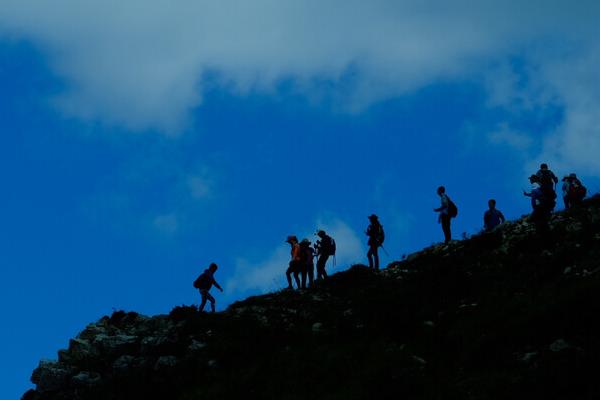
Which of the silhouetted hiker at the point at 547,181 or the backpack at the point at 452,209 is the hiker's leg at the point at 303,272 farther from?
the silhouetted hiker at the point at 547,181

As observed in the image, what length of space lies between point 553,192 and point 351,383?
1059 cm

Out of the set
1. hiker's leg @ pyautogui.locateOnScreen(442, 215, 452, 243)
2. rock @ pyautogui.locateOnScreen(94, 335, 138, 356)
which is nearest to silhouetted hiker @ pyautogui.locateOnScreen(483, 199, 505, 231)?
hiker's leg @ pyautogui.locateOnScreen(442, 215, 452, 243)

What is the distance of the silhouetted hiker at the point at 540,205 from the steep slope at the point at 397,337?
1.47ft

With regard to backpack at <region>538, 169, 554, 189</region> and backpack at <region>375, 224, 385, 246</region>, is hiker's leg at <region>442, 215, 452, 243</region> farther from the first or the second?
backpack at <region>538, 169, 554, 189</region>

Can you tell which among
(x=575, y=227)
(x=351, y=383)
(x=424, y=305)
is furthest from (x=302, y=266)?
(x=351, y=383)

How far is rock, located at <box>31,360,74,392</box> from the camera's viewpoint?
76.1 feet

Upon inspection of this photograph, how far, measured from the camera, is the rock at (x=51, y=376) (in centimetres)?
2320

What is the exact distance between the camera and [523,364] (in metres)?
15.3

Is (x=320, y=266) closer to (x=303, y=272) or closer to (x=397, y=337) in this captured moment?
(x=303, y=272)

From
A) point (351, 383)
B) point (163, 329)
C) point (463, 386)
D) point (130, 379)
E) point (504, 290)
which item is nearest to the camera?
point (463, 386)

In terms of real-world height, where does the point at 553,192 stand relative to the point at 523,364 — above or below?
above

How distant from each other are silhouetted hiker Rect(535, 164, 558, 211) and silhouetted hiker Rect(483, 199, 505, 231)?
4.31 m

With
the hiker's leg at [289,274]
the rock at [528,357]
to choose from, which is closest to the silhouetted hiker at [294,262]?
the hiker's leg at [289,274]

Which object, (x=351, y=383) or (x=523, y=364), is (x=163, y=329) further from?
(x=523, y=364)
